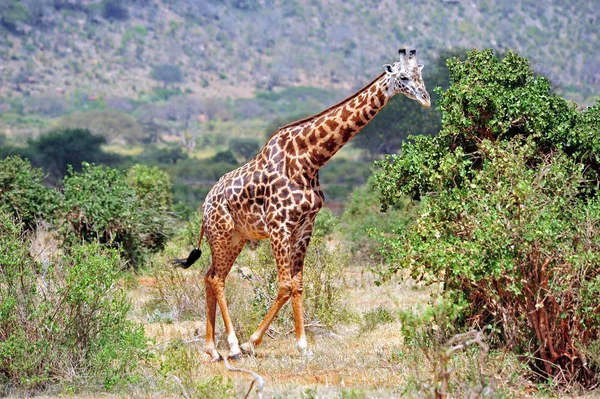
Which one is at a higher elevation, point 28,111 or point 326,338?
point 326,338

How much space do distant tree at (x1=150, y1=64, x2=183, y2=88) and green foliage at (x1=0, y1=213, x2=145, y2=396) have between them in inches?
3259

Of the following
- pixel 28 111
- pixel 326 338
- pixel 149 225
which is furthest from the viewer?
pixel 28 111

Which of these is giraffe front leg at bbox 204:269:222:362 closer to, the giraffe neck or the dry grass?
the dry grass

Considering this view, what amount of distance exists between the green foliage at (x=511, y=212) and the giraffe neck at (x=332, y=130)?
531 millimetres

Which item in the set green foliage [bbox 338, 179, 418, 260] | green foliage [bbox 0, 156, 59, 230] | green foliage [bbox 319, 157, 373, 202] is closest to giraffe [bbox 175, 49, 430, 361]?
green foliage [bbox 0, 156, 59, 230]

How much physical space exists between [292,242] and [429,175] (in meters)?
1.50

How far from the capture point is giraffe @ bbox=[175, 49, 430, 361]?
9289mm

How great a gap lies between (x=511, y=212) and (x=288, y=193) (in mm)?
2492

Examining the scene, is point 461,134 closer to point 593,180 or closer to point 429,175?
point 429,175

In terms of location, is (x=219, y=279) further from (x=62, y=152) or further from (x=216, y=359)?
(x=62, y=152)

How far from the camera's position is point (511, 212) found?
7582mm

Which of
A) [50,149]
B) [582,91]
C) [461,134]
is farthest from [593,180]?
[582,91]

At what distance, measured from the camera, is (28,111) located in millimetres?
80188

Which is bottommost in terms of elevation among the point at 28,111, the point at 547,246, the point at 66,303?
the point at 28,111
